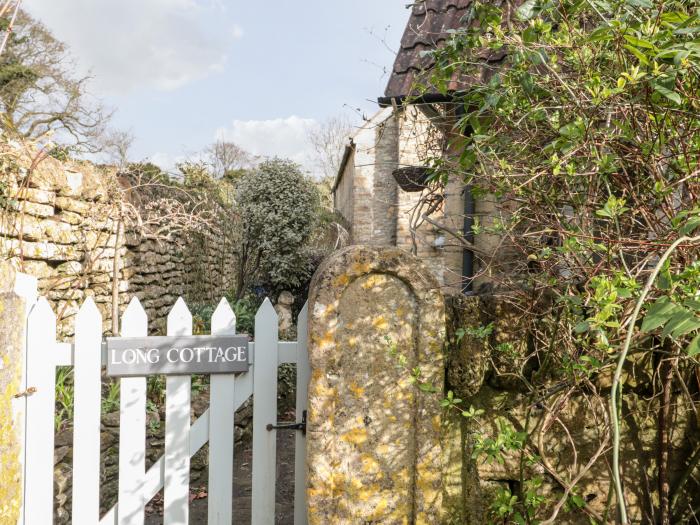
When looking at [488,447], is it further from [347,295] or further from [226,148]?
[226,148]

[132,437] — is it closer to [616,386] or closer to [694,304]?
[616,386]

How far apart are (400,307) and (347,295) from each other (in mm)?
208

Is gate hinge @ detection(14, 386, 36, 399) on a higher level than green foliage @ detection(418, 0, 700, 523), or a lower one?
lower

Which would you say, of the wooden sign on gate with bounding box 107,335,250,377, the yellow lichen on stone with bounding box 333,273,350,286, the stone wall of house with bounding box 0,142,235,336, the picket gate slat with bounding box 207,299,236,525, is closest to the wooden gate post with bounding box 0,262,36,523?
the wooden sign on gate with bounding box 107,335,250,377

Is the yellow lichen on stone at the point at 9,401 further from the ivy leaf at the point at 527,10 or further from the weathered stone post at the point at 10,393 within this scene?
the ivy leaf at the point at 527,10

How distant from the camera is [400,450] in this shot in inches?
82.7

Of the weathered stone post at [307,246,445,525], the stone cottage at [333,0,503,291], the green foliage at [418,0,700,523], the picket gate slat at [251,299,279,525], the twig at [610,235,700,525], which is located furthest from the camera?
the stone cottage at [333,0,503,291]

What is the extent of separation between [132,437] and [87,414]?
214 millimetres

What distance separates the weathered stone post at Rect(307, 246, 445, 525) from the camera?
2.07m

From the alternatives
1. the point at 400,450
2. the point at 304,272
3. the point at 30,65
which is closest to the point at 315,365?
the point at 400,450

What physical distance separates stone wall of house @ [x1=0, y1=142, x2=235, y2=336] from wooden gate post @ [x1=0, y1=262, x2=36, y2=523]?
2972 mm

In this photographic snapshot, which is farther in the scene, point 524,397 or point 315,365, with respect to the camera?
point 524,397

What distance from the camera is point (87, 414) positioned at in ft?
7.76

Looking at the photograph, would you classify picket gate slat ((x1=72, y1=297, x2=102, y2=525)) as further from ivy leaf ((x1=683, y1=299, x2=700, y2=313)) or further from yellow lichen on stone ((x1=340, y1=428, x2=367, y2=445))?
ivy leaf ((x1=683, y1=299, x2=700, y2=313))
